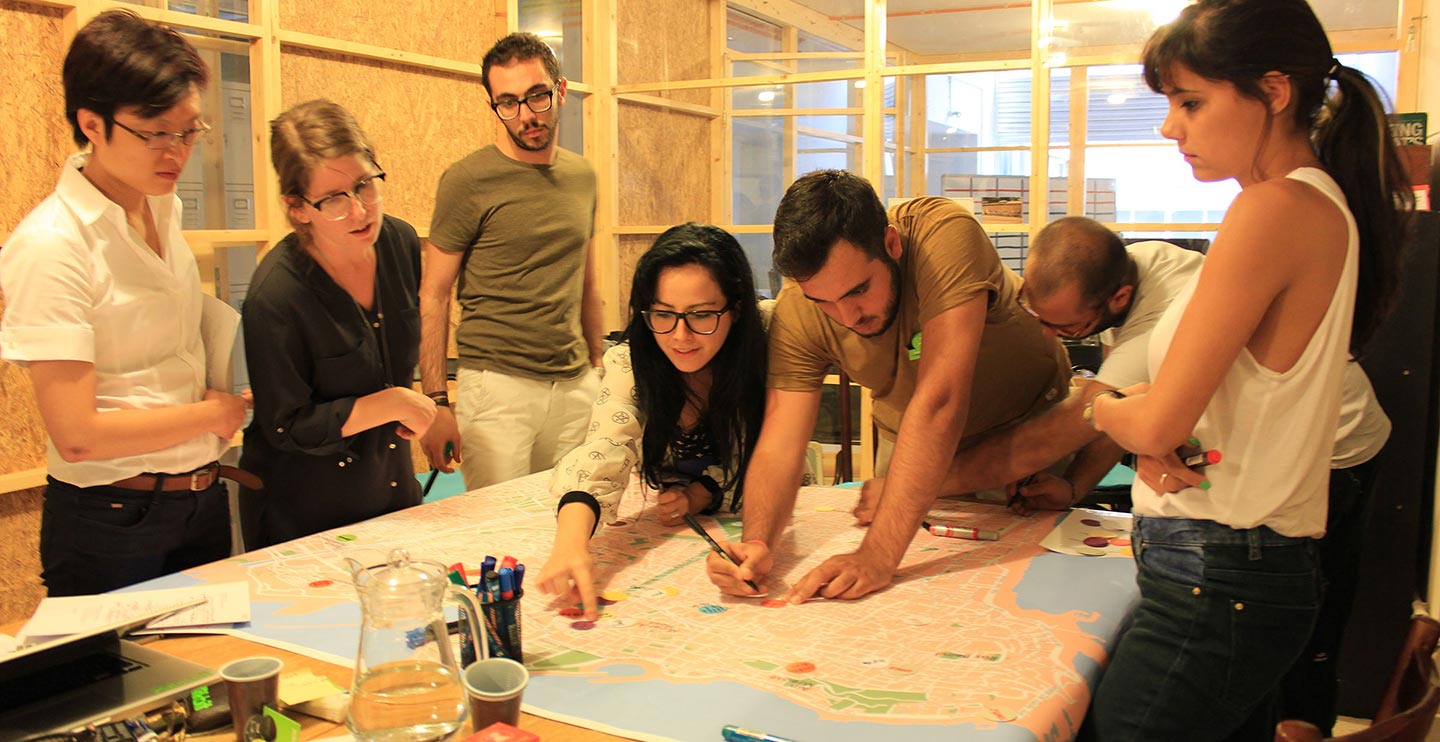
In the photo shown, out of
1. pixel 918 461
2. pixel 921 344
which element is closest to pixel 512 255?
pixel 921 344

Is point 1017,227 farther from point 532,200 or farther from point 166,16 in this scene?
point 166,16

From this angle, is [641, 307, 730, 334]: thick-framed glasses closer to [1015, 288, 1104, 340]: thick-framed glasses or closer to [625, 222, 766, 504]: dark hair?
[625, 222, 766, 504]: dark hair

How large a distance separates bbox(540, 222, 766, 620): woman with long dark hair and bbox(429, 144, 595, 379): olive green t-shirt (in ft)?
3.37


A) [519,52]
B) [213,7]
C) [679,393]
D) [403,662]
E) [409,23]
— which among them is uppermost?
[409,23]

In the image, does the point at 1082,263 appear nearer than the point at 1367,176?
No

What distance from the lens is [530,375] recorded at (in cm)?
308

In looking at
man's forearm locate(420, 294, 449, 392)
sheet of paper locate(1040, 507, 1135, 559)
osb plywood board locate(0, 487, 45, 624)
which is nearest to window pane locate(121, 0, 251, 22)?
man's forearm locate(420, 294, 449, 392)

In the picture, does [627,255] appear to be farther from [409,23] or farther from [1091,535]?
[1091,535]

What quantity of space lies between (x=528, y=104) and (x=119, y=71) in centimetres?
131

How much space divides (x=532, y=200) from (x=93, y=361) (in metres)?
1.52

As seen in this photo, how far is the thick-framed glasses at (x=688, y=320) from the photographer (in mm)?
1883

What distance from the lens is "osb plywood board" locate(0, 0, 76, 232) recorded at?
2.98 meters

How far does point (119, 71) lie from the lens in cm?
171

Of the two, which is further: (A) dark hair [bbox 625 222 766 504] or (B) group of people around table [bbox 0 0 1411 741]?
(A) dark hair [bbox 625 222 766 504]
